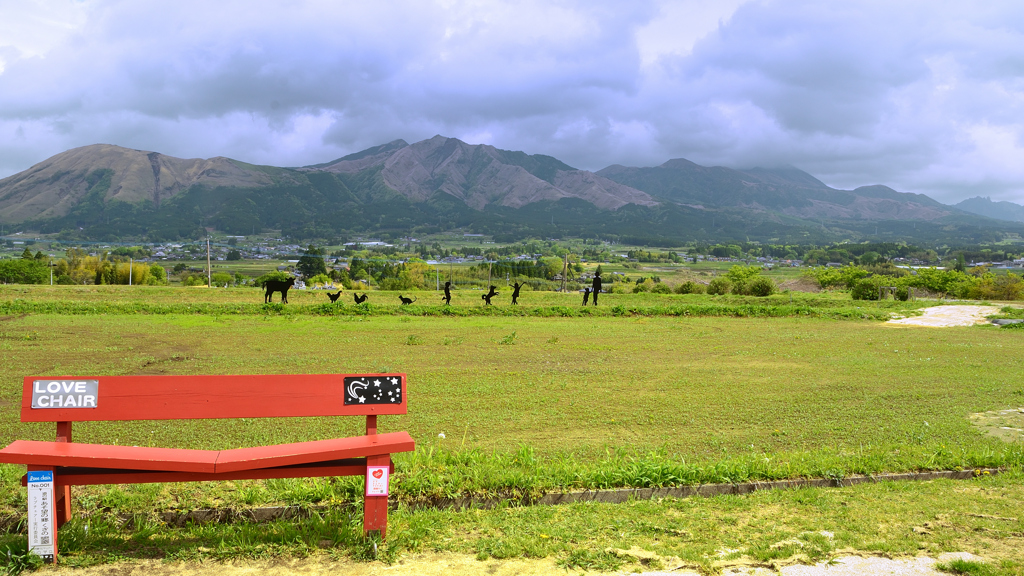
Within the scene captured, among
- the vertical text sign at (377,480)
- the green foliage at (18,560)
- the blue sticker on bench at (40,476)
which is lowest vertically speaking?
the green foliage at (18,560)

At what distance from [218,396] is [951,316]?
95.3 ft

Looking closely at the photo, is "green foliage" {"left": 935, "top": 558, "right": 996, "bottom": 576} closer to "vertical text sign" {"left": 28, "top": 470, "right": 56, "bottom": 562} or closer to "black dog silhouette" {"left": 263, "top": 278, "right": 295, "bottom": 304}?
"vertical text sign" {"left": 28, "top": 470, "right": 56, "bottom": 562}

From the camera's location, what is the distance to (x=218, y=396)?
444 centimetres

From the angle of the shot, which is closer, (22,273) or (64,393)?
(64,393)

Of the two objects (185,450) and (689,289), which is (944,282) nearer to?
(689,289)

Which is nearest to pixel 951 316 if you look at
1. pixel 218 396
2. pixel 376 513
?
pixel 376 513

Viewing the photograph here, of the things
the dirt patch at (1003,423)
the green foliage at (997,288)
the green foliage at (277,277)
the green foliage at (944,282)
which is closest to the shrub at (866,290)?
the green foliage at (997,288)

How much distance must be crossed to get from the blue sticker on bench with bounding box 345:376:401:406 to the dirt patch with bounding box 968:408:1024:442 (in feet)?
24.3

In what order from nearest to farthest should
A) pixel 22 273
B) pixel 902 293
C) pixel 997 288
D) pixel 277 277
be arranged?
pixel 277 277 → pixel 902 293 → pixel 997 288 → pixel 22 273

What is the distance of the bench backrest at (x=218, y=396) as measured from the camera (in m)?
4.20

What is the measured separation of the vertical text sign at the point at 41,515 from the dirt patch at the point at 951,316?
26873mm

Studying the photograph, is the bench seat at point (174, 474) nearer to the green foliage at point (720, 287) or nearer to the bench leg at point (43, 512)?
the bench leg at point (43, 512)

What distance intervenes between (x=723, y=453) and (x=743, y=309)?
A: 860 inches

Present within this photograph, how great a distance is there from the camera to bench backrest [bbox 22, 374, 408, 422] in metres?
4.20
